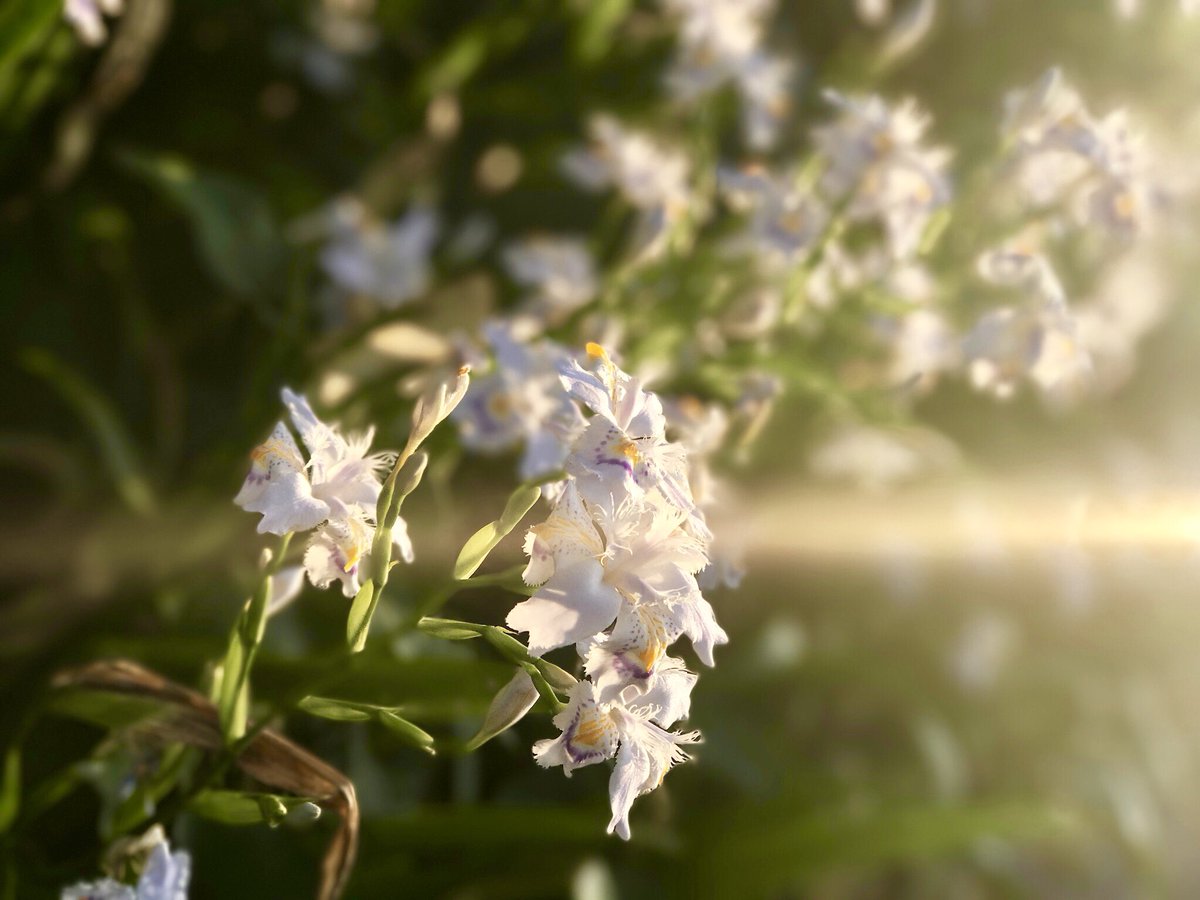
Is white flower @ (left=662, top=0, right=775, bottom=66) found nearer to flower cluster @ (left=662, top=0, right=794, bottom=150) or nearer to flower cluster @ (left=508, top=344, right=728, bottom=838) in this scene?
flower cluster @ (left=662, top=0, right=794, bottom=150)

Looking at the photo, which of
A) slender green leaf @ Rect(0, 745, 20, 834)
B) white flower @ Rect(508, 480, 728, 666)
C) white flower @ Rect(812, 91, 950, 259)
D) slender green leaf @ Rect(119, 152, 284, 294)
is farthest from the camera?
slender green leaf @ Rect(119, 152, 284, 294)

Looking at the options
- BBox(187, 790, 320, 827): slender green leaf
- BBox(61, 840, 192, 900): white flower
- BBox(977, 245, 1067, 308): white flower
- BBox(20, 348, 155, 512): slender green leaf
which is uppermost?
BBox(977, 245, 1067, 308): white flower

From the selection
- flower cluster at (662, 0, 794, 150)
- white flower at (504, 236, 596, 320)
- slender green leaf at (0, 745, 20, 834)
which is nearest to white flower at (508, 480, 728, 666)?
slender green leaf at (0, 745, 20, 834)

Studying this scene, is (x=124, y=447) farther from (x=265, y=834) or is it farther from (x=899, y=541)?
(x=899, y=541)

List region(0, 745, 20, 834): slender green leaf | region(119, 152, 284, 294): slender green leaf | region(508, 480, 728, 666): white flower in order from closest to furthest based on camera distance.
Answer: region(508, 480, 728, 666): white flower, region(0, 745, 20, 834): slender green leaf, region(119, 152, 284, 294): slender green leaf

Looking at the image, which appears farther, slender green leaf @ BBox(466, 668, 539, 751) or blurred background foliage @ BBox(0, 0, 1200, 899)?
blurred background foliage @ BBox(0, 0, 1200, 899)
